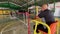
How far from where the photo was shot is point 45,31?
2502 mm

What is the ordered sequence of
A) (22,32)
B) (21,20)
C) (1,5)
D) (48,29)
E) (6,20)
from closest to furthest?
(48,29), (22,32), (1,5), (21,20), (6,20)

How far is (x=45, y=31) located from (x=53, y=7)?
1543mm

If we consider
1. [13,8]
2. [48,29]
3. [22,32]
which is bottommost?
[22,32]

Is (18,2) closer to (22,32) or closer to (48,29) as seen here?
(22,32)

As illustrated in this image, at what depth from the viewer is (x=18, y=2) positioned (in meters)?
4.02

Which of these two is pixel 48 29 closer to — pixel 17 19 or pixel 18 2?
pixel 18 2

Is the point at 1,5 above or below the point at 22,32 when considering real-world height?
above

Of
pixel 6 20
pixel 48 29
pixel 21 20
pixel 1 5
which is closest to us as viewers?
pixel 48 29

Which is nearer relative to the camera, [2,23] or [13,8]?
[13,8]

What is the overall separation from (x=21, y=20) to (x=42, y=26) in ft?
7.29

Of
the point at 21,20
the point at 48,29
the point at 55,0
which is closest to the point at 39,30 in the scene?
the point at 48,29

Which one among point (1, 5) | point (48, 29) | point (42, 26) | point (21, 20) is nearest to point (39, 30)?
point (42, 26)

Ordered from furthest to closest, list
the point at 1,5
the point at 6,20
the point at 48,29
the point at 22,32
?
1. the point at 6,20
2. the point at 1,5
3. the point at 22,32
4. the point at 48,29

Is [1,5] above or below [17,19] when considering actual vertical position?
above
